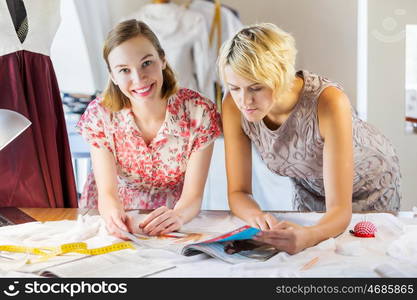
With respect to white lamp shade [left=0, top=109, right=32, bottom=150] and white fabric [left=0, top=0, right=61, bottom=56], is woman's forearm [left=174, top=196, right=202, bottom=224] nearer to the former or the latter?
white lamp shade [left=0, top=109, right=32, bottom=150]

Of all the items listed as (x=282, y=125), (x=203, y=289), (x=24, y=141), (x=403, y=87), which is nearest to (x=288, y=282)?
(x=203, y=289)

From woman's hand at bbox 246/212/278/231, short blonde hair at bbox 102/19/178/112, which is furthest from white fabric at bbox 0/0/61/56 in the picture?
woman's hand at bbox 246/212/278/231

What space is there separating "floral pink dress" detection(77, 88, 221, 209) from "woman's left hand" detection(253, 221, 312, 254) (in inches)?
16.4

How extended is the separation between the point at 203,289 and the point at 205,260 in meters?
0.12

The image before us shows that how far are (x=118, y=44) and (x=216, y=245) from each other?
24.5 inches

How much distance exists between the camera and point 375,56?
2.72 meters

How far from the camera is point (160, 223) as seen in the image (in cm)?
131

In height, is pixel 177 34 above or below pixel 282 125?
above

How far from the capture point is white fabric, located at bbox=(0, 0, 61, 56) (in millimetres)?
1700

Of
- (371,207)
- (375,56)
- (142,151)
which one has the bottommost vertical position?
(371,207)

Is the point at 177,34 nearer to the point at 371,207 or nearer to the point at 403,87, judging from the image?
the point at 403,87

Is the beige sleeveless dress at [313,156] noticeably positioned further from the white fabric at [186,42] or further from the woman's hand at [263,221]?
the white fabric at [186,42]

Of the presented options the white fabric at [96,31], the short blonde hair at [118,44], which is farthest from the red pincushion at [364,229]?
the white fabric at [96,31]

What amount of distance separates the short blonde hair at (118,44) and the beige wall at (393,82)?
4.13 feet
